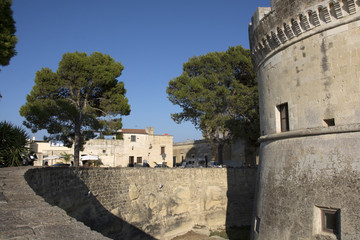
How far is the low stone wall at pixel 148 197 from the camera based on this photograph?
9.76 metres

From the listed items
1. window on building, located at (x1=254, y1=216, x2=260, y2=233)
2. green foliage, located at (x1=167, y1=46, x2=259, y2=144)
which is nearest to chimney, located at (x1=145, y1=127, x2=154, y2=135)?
green foliage, located at (x1=167, y1=46, x2=259, y2=144)

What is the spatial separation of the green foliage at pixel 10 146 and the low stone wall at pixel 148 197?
51.1 inches

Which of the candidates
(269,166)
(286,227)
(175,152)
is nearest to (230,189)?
(269,166)

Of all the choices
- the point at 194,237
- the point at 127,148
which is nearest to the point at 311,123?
the point at 194,237

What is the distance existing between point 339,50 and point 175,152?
3161 centimetres

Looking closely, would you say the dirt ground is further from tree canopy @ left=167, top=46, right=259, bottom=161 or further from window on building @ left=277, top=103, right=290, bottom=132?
window on building @ left=277, top=103, right=290, bottom=132

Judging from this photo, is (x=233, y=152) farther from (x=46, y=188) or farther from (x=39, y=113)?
(x=46, y=188)

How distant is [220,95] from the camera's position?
21.0 metres

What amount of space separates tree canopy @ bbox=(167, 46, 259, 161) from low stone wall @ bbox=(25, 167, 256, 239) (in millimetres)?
4135

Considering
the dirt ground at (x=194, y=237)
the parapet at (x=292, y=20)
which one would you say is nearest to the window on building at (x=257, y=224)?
the parapet at (x=292, y=20)

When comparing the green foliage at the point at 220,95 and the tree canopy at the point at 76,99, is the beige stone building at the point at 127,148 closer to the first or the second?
the green foliage at the point at 220,95

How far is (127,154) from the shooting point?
104ft

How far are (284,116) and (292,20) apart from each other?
278 centimetres

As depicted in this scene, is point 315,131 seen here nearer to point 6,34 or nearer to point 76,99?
point 6,34
